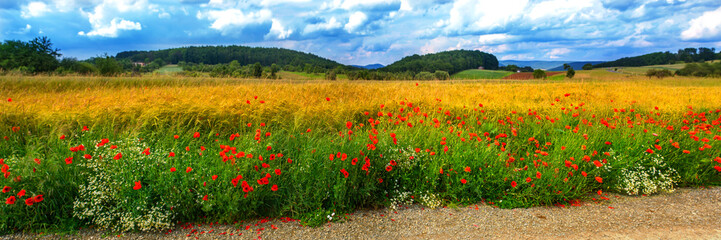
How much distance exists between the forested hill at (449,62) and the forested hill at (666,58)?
24718 millimetres

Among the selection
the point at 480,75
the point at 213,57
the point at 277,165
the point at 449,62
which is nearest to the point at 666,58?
the point at 449,62

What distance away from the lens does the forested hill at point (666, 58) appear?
192 feet

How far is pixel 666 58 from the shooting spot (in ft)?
212

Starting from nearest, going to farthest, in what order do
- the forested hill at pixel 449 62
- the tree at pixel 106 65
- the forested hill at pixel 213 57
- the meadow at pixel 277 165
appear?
the meadow at pixel 277 165 → the tree at pixel 106 65 → the forested hill at pixel 449 62 → the forested hill at pixel 213 57

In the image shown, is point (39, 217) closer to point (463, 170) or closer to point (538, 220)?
point (463, 170)

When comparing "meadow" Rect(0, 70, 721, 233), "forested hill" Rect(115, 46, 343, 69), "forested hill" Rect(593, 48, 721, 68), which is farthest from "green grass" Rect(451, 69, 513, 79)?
"forested hill" Rect(593, 48, 721, 68)

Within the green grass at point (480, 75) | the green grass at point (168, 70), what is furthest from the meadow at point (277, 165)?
the green grass at point (480, 75)

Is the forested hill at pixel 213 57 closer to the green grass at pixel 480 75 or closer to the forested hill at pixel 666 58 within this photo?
the green grass at pixel 480 75

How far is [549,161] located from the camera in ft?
13.8

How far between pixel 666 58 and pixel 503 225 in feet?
274

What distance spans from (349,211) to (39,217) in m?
2.68

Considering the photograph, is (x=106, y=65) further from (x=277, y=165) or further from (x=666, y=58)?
(x=666, y=58)

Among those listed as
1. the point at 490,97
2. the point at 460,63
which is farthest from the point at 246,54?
the point at 490,97

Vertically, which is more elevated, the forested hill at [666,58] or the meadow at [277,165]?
the forested hill at [666,58]
